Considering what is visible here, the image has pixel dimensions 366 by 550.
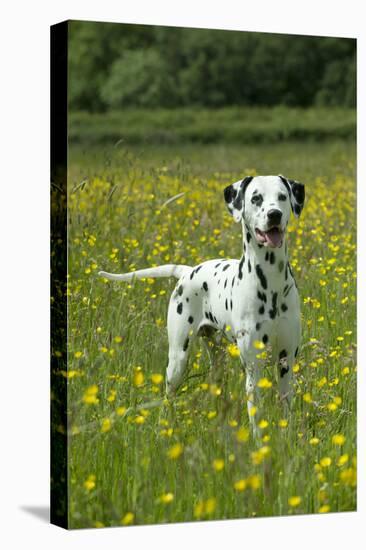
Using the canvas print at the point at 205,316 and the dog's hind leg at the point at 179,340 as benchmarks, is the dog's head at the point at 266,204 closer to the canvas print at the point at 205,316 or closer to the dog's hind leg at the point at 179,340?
the canvas print at the point at 205,316

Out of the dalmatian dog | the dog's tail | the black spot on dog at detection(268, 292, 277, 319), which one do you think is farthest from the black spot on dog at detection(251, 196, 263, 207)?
the dog's tail

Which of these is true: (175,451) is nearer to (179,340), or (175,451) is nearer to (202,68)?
(179,340)

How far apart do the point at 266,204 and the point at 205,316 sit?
2.90 feet

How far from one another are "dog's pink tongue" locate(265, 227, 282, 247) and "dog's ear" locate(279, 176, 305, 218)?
0.26m

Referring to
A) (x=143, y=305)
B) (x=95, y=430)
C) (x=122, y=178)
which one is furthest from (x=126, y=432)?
(x=122, y=178)

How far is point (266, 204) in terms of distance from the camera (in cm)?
618

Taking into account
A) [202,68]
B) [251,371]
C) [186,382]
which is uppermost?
[202,68]

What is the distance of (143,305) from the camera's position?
7.14 metres

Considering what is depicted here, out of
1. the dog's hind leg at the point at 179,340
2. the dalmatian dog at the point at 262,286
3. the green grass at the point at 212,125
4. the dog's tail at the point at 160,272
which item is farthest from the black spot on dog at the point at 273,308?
the green grass at the point at 212,125

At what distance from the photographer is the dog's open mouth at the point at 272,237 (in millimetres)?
6141

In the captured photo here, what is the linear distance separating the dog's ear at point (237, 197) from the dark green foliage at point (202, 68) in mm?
1023

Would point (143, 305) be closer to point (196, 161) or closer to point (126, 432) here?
point (126, 432)

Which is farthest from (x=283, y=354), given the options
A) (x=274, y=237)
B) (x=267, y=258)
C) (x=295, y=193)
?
(x=295, y=193)

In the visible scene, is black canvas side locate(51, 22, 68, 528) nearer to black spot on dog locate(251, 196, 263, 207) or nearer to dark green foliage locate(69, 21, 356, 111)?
dark green foliage locate(69, 21, 356, 111)
